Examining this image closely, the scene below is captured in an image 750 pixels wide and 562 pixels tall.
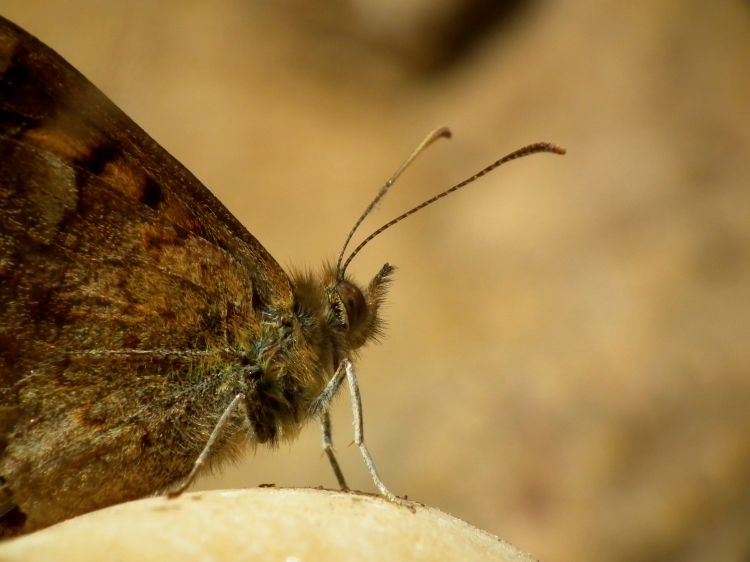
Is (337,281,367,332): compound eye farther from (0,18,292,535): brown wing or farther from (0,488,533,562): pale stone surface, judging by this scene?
(0,488,533,562): pale stone surface

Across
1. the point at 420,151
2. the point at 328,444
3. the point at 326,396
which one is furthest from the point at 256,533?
the point at 420,151

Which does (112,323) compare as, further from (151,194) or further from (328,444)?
(328,444)

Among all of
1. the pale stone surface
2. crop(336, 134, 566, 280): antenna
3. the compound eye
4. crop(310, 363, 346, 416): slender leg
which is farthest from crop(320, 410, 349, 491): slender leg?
the pale stone surface

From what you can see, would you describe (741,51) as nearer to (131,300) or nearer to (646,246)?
(646,246)

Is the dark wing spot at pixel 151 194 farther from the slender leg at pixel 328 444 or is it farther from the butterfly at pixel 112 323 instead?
the slender leg at pixel 328 444

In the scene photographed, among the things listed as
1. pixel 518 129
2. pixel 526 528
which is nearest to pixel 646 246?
pixel 518 129

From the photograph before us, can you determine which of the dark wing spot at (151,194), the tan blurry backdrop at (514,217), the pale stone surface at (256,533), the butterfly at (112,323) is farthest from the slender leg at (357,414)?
the tan blurry backdrop at (514,217)

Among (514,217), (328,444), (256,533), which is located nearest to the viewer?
(256,533)
